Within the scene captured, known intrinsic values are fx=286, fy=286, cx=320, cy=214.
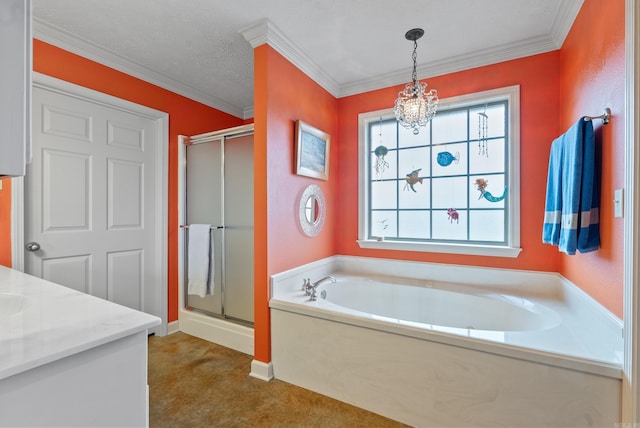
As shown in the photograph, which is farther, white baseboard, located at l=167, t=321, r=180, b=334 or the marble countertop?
white baseboard, located at l=167, t=321, r=180, b=334

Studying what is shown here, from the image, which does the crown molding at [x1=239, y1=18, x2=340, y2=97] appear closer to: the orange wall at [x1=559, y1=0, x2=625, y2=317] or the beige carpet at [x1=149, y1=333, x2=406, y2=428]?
the orange wall at [x1=559, y1=0, x2=625, y2=317]

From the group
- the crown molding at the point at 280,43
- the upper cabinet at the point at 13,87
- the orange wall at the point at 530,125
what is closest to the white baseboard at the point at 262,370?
the orange wall at the point at 530,125

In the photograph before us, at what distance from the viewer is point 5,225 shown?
1.78 m

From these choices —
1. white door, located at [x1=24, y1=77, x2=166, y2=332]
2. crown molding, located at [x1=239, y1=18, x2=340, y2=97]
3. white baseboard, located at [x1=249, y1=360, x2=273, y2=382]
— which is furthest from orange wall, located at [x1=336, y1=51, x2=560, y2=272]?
white door, located at [x1=24, y1=77, x2=166, y2=332]

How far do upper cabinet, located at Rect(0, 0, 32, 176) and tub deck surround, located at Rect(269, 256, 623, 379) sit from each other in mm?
1587

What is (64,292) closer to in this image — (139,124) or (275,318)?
(275,318)

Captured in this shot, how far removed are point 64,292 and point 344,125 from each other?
8.02ft

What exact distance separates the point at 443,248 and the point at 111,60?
3059 millimetres

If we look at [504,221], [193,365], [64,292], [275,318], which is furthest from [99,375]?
[504,221]

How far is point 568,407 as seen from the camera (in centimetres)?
122

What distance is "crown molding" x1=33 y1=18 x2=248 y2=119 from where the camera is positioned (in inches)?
74.3

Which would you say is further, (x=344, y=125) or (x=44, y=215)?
(x=344, y=125)

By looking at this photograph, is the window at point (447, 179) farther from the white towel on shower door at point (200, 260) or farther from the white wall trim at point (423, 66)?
the white towel on shower door at point (200, 260)

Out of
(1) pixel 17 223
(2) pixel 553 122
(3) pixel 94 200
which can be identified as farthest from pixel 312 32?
(1) pixel 17 223
